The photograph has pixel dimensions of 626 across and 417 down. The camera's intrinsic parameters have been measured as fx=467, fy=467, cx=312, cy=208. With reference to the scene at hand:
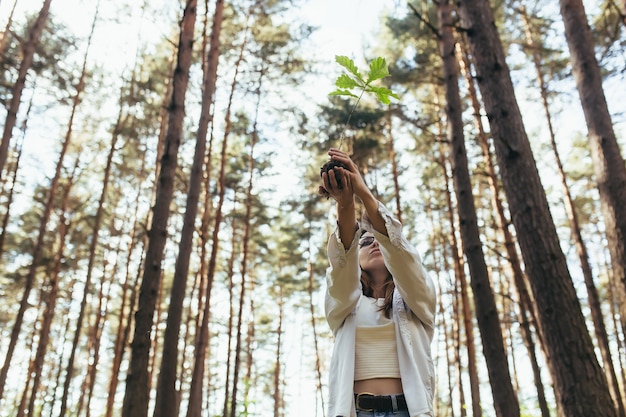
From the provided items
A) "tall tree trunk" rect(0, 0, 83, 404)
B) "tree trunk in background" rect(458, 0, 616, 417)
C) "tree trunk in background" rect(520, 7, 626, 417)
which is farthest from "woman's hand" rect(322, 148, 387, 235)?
"tree trunk in background" rect(520, 7, 626, 417)

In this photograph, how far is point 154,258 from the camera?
18.8 ft

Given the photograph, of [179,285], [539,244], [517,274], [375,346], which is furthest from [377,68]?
[517,274]

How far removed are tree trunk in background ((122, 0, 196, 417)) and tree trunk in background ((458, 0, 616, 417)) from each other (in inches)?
145

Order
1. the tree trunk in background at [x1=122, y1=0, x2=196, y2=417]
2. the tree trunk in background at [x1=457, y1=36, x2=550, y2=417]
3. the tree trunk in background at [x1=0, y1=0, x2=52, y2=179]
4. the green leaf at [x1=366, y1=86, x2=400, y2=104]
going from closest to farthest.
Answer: the green leaf at [x1=366, y1=86, x2=400, y2=104] → the tree trunk in background at [x1=122, y1=0, x2=196, y2=417] → the tree trunk in background at [x1=457, y1=36, x2=550, y2=417] → the tree trunk in background at [x1=0, y1=0, x2=52, y2=179]

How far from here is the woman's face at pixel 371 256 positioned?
7.02 feet

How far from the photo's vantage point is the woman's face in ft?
7.02

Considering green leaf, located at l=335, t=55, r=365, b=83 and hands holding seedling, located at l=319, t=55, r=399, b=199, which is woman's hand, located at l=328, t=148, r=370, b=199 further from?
green leaf, located at l=335, t=55, r=365, b=83

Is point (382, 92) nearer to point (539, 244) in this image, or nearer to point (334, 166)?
point (334, 166)

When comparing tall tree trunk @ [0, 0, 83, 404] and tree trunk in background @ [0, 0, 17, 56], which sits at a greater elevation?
tree trunk in background @ [0, 0, 17, 56]

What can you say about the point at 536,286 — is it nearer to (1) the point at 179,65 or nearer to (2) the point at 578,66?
(2) the point at 578,66

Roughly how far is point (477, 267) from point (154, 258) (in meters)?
4.03

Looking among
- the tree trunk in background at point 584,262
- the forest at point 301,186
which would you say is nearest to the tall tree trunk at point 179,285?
the forest at point 301,186

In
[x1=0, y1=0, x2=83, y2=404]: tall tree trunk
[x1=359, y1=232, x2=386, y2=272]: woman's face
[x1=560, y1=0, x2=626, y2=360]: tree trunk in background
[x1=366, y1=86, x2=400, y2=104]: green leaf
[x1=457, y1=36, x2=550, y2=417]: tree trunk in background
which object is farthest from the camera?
[x1=0, y1=0, x2=83, y2=404]: tall tree trunk

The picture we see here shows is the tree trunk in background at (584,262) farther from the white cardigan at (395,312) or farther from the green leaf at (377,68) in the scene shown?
the white cardigan at (395,312)
